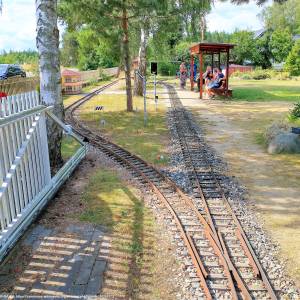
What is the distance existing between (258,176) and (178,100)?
48.1 ft

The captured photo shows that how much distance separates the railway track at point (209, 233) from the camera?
4.66 metres

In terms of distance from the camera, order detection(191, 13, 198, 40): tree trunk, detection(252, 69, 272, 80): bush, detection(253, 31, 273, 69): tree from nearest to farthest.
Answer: detection(191, 13, 198, 40): tree trunk
detection(252, 69, 272, 80): bush
detection(253, 31, 273, 69): tree

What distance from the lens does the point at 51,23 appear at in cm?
830

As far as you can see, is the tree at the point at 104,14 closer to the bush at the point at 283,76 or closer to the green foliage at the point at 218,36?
the bush at the point at 283,76

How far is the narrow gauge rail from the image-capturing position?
4.70m

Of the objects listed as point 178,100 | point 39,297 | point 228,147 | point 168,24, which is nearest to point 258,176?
point 228,147

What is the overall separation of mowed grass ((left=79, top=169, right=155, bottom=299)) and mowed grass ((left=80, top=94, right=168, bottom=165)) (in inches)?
85.2

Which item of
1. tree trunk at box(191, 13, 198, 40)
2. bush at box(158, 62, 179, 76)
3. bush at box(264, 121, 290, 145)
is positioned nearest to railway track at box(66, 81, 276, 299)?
bush at box(264, 121, 290, 145)

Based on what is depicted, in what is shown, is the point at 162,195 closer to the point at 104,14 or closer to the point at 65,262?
the point at 65,262

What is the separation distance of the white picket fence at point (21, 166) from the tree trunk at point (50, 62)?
159 centimetres

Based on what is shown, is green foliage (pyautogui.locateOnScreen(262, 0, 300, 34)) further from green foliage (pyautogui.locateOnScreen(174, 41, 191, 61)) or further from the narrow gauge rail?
the narrow gauge rail

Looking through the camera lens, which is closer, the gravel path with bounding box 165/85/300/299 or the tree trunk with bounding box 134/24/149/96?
the gravel path with bounding box 165/85/300/299

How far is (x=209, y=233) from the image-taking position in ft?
19.3

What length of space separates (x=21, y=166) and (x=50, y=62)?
3.47 metres
